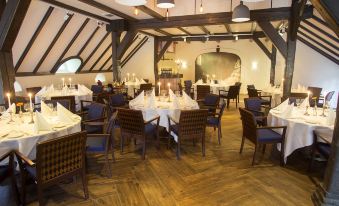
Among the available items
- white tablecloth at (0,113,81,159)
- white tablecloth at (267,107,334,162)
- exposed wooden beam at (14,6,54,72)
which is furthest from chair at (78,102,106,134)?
exposed wooden beam at (14,6,54,72)

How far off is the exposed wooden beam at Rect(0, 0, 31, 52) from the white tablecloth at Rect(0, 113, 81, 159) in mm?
2059

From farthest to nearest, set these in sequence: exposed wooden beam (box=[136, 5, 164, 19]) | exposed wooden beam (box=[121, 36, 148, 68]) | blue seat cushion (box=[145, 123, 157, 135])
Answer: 1. exposed wooden beam (box=[121, 36, 148, 68])
2. exposed wooden beam (box=[136, 5, 164, 19])
3. blue seat cushion (box=[145, 123, 157, 135])

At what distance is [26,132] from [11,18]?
2727 mm

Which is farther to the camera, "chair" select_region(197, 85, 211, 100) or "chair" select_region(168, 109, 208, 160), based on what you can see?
"chair" select_region(197, 85, 211, 100)

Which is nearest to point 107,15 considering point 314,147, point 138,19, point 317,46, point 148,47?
point 138,19

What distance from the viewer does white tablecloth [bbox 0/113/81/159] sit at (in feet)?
8.44

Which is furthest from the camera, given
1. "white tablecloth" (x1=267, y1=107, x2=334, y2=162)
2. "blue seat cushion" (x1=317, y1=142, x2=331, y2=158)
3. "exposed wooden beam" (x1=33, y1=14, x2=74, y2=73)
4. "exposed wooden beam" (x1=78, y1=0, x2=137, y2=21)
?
"exposed wooden beam" (x1=33, y1=14, x2=74, y2=73)

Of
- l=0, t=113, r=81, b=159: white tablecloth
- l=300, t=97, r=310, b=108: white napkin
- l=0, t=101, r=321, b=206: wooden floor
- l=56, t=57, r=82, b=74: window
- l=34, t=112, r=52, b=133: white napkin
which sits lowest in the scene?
l=0, t=101, r=321, b=206: wooden floor

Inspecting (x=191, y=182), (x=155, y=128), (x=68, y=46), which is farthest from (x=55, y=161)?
(x=68, y=46)

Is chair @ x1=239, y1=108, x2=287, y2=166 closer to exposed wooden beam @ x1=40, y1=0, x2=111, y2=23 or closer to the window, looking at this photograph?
exposed wooden beam @ x1=40, y1=0, x2=111, y2=23

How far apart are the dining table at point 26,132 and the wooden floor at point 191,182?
0.47 m

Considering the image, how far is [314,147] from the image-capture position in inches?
133

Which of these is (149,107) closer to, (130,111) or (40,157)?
(130,111)

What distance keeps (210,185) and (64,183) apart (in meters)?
2.03
